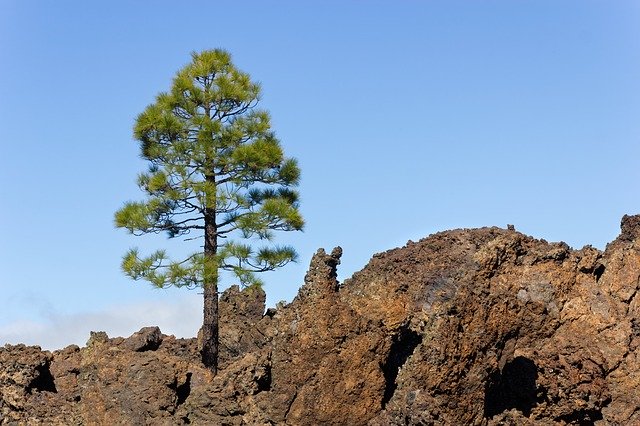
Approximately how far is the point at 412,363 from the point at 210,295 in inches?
531

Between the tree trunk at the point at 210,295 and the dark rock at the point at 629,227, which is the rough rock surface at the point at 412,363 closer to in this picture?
the dark rock at the point at 629,227

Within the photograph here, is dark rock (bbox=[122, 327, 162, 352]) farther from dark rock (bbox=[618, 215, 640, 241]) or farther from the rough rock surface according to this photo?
dark rock (bbox=[618, 215, 640, 241])

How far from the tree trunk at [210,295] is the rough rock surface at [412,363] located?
5.56m

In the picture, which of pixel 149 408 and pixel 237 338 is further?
pixel 237 338

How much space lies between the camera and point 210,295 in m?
25.0

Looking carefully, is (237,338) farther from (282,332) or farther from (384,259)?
(282,332)

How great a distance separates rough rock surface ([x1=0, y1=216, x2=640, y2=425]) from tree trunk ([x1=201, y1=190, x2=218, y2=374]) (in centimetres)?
556

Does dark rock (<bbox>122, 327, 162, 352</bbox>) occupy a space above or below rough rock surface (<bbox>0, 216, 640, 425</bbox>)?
above

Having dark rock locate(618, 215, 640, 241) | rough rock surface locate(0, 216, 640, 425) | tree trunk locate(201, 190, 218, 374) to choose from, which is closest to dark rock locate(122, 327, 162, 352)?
rough rock surface locate(0, 216, 640, 425)

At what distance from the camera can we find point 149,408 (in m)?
15.8

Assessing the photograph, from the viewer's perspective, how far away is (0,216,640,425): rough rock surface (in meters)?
12.2

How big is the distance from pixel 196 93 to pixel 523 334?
593 inches

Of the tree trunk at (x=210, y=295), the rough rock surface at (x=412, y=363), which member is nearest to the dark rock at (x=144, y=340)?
the rough rock surface at (x=412, y=363)

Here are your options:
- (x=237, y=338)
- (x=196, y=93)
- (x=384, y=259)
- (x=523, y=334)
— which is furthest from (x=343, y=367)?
(x=196, y=93)
